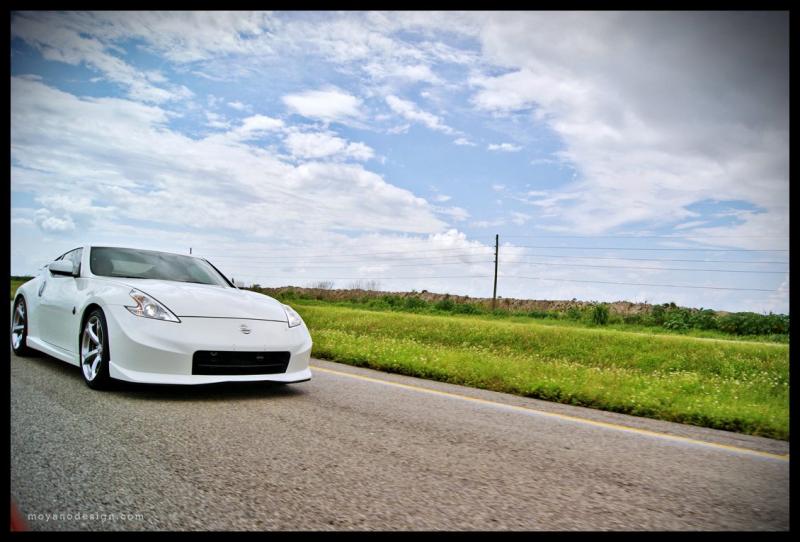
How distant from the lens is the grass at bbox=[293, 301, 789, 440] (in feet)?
20.3

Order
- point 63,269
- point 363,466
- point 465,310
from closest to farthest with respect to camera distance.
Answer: point 363,466 < point 63,269 < point 465,310

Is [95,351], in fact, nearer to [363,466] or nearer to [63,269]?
[63,269]

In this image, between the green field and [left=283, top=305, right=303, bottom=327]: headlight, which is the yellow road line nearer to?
the green field

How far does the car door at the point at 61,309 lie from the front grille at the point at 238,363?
Result: 5.66 feet

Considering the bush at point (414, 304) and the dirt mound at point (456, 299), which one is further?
the dirt mound at point (456, 299)

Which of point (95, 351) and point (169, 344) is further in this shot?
point (95, 351)

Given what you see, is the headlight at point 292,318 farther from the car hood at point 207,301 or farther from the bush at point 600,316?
the bush at point 600,316

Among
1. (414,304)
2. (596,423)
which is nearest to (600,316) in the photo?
(414,304)

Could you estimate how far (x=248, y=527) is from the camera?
2553 mm

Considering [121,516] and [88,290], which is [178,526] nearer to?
[121,516]

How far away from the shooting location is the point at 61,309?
253 inches

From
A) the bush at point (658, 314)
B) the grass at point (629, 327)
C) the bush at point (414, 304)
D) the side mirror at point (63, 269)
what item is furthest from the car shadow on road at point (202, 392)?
the bush at point (414, 304)

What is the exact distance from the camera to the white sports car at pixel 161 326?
16.9 ft
